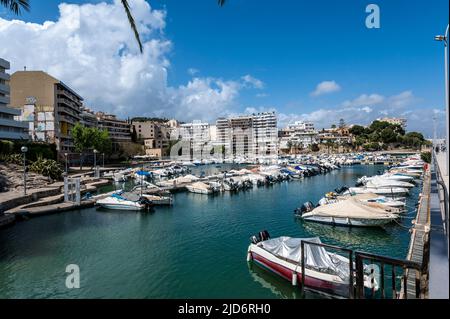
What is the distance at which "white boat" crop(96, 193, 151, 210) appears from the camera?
93.1ft

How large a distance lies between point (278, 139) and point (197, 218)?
474ft

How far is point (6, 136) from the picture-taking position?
152ft

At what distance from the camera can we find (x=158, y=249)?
18047 mm

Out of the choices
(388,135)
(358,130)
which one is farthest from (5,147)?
(358,130)

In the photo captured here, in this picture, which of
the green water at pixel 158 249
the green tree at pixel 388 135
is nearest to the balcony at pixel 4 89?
the green water at pixel 158 249

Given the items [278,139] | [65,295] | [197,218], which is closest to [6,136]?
[197,218]

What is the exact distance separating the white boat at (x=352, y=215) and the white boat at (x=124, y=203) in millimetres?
16659

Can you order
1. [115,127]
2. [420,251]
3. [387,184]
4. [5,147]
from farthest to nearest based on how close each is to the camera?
[115,127], [5,147], [387,184], [420,251]

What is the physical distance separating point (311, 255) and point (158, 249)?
1001 cm

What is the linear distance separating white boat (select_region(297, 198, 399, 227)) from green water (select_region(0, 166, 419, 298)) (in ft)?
2.30

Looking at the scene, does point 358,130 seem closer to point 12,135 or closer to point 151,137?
point 151,137

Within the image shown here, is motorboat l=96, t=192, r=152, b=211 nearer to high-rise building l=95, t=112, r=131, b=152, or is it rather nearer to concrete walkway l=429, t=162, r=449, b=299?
concrete walkway l=429, t=162, r=449, b=299

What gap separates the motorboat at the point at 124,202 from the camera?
28391 mm
